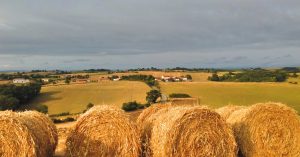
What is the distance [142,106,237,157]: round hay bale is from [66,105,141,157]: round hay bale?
1.94ft

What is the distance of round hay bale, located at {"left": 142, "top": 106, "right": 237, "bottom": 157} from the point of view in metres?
8.59

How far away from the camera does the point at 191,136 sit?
346 inches

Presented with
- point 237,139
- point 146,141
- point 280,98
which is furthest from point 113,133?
point 280,98

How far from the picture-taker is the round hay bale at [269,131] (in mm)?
9859

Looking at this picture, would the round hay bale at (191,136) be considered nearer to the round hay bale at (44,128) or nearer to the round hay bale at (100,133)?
the round hay bale at (100,133)

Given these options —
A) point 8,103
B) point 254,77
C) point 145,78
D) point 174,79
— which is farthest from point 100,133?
point 254,77

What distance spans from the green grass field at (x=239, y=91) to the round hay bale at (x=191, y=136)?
107 ft

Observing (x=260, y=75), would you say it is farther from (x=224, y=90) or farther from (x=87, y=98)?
(x=87, y=98)

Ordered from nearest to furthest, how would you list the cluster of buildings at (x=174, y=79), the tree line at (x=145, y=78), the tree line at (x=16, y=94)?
the tree line at (x=16, y=94)
the tree line at (x=145, y=78)
the cluster of buildings at (x=174, y=79)

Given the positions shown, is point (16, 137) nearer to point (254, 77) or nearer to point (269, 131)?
point (269, 131)

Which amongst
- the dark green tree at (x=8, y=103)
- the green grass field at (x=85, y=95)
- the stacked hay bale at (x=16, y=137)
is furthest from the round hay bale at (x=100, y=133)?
the green grass field at (x=85, y=95)

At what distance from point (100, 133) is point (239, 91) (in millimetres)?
41631

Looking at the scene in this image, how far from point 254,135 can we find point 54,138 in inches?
202

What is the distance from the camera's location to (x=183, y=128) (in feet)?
28.6
